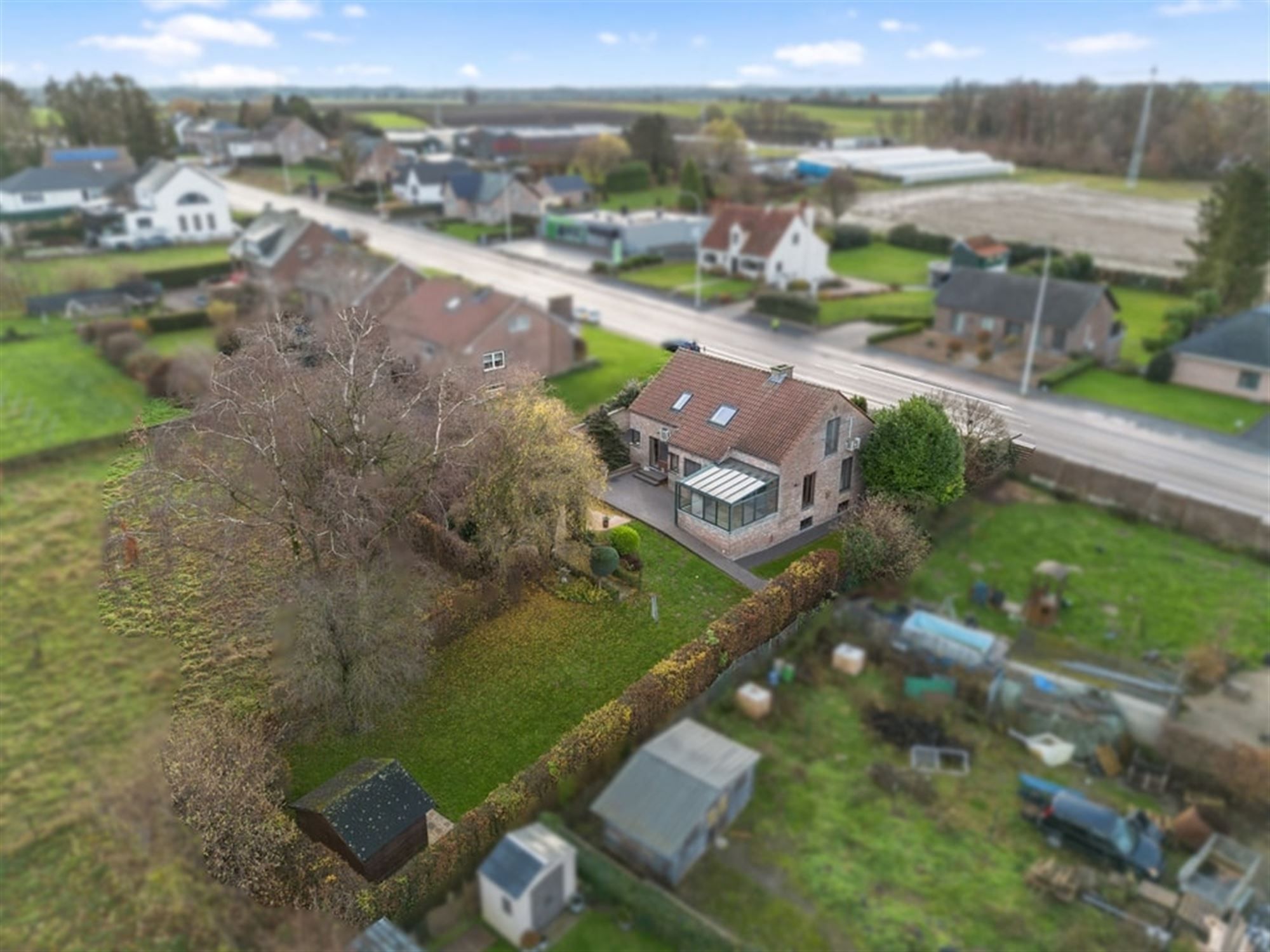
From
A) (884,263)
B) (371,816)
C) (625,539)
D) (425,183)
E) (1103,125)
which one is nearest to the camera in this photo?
(371,816)

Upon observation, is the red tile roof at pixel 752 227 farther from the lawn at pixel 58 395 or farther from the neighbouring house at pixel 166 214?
the neighbouring house at pixel 166 214

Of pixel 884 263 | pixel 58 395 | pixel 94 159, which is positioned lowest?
pixel 58 395

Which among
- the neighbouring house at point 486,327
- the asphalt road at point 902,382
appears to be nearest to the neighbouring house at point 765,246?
the asphalt road at point 902,382

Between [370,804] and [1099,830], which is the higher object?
[370,804]

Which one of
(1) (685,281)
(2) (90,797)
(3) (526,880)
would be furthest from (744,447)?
(1) (685,281)

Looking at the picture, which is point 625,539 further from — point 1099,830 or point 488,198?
point 488,198

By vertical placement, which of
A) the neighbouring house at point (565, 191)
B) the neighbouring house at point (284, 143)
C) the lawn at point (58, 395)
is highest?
the neighbouring house at point (284, 143)
